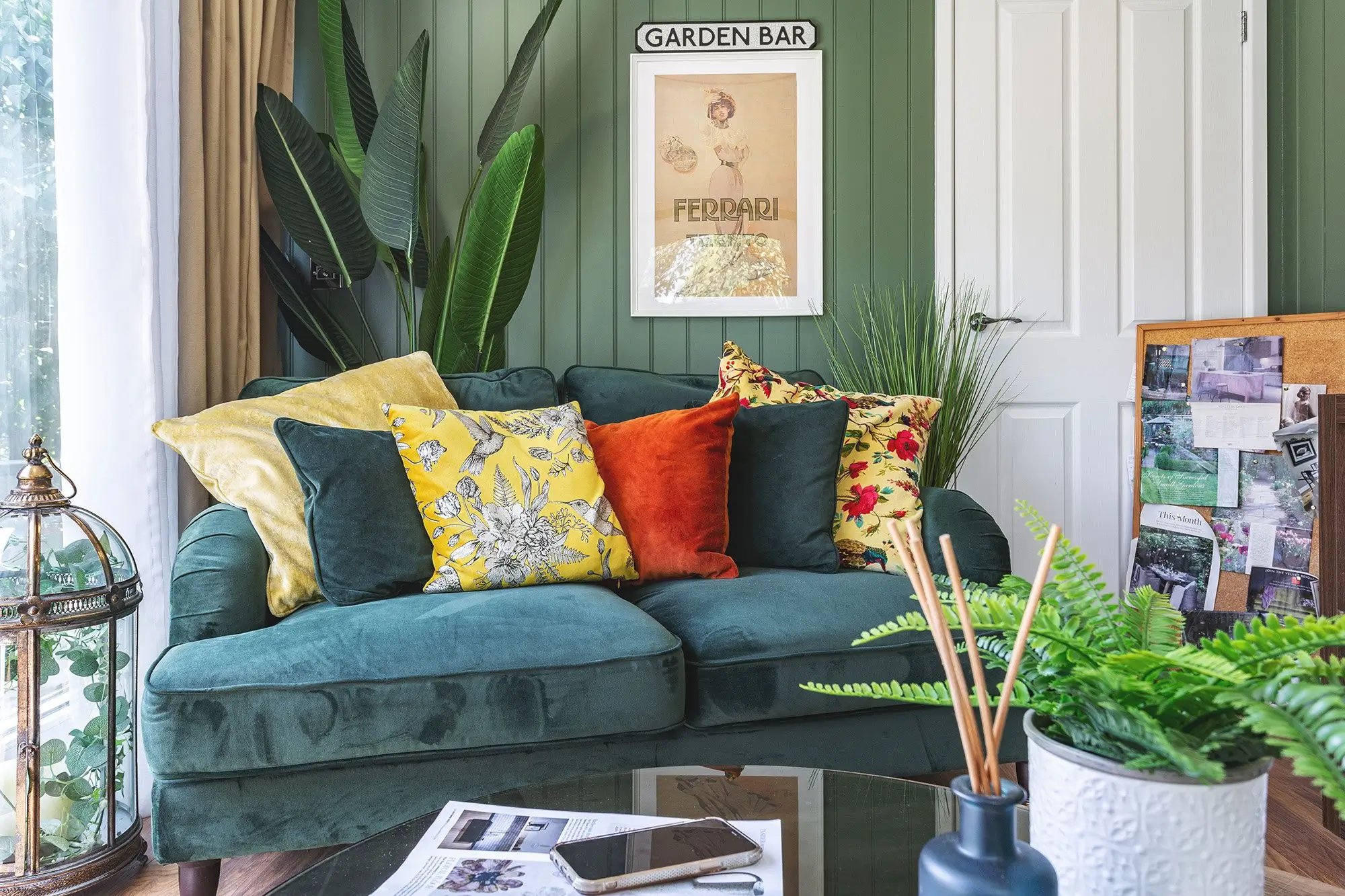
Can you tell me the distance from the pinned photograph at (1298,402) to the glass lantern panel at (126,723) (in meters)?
2.93

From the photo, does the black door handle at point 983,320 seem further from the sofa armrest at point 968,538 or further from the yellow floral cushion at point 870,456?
the sofa armrest at point 968,538

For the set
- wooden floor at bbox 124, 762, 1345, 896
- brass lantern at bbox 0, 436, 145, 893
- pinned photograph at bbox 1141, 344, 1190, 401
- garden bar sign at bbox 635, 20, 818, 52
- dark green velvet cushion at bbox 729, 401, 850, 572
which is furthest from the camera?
garden bar sign at bbox 635, 20, 818, 52

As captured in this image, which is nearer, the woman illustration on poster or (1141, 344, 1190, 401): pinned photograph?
(1141, 344, 1190, 401): pinned photograph

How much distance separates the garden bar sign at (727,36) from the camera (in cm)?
292

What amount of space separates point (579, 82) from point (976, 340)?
5.10 feet

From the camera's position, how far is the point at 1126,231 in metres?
2.96

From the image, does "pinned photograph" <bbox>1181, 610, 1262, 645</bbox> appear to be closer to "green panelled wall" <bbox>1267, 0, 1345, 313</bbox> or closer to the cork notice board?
the cork notice board

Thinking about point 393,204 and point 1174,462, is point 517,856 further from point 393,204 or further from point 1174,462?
point 1174,462

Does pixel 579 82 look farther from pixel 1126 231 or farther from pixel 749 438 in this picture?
pixel 1126 231

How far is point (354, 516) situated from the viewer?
171cm

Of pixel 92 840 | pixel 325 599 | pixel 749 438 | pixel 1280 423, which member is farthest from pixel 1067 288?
pixel 92 840

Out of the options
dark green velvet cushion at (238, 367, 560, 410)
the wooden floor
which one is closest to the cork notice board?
the wooden floor

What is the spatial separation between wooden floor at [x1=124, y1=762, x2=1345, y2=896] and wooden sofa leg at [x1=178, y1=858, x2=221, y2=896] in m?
0.15

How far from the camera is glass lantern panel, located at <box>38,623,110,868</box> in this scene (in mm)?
1516
